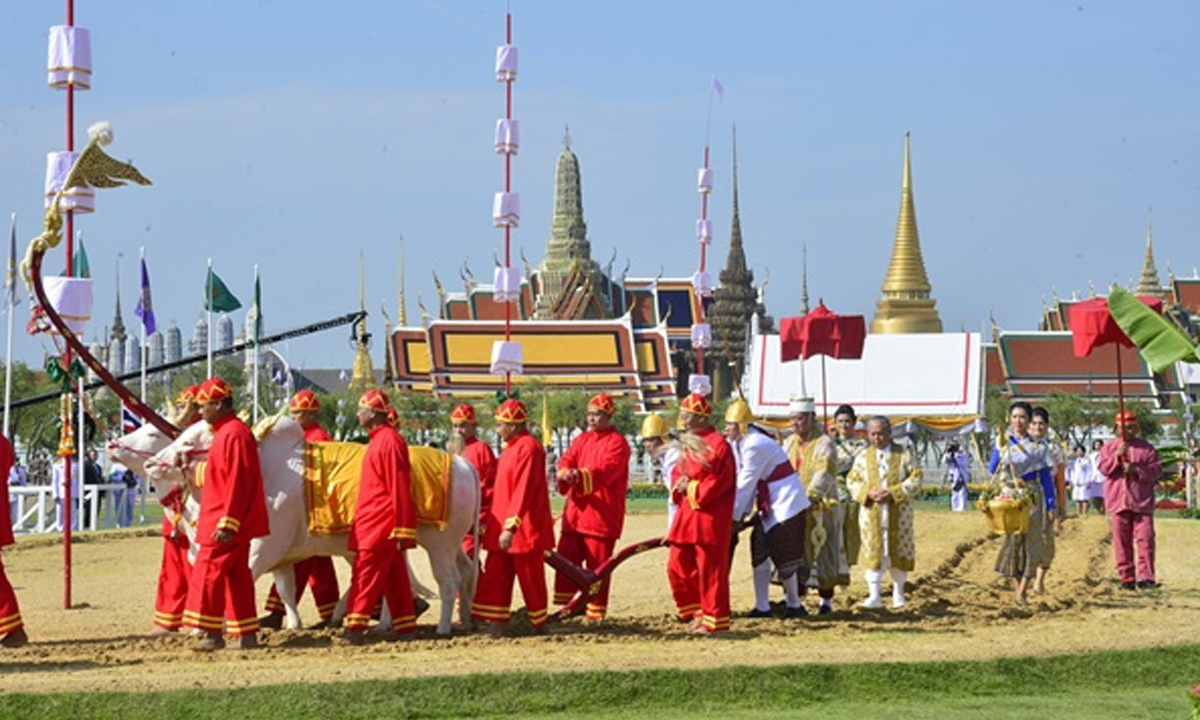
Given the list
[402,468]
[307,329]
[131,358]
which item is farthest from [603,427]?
[131,358]

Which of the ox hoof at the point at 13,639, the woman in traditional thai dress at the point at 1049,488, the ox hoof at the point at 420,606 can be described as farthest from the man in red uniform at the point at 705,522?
the ox hoof at the point at 13,639

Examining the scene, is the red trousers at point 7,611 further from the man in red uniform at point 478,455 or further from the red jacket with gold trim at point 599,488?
the red jacket with gold trim at point 599,488

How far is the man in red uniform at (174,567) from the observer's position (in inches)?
509

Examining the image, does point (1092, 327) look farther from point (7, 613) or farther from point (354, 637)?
point (7, 613)

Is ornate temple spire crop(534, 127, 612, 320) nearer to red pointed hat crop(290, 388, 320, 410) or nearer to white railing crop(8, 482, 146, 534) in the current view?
white railing crop(8, 482, 146, 534)

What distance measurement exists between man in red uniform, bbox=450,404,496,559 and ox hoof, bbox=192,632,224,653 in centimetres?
224

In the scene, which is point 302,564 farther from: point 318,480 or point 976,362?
point 976,362

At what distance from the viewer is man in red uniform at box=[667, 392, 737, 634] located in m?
13.0

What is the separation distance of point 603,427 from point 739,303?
275 feet

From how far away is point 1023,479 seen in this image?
1574cm

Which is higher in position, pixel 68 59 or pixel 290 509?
pixel 68 59

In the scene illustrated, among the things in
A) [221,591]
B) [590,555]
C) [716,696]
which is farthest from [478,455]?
[716,696]

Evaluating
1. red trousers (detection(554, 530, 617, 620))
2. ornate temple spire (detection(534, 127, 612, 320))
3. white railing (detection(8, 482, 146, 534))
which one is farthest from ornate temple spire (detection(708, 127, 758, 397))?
red trousers (detection(554, 530, 617, 620))

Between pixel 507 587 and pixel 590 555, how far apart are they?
3.03 ft
